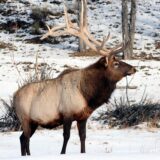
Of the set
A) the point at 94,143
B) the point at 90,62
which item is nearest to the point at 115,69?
the point at 94,143

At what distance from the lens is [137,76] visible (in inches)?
803

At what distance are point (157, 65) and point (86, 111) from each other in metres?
13.9

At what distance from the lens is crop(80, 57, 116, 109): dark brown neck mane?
353 inches

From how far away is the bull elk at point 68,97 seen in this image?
343 inches

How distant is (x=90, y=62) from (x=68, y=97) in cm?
1411

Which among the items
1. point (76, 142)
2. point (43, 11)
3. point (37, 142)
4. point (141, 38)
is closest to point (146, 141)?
point (76, 142)

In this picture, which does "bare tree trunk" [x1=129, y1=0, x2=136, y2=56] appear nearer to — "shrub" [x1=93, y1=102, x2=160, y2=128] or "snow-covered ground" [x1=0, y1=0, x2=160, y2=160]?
"snow-covered ground" [x1=0, y1=0, x2=160, y2=160]

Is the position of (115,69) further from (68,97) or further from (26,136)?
(26,136)

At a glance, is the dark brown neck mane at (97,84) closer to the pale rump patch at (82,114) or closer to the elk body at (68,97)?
the elk body at (68,97)

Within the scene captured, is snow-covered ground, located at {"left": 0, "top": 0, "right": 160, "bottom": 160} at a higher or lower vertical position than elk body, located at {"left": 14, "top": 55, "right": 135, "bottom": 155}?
lower

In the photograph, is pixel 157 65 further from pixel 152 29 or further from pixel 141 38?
pixel 152 29

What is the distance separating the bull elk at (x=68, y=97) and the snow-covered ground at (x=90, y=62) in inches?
19.0

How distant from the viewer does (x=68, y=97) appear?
8.74m

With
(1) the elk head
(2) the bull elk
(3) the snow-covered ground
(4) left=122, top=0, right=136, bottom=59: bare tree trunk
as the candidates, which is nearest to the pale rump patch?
(2) the bull elk
